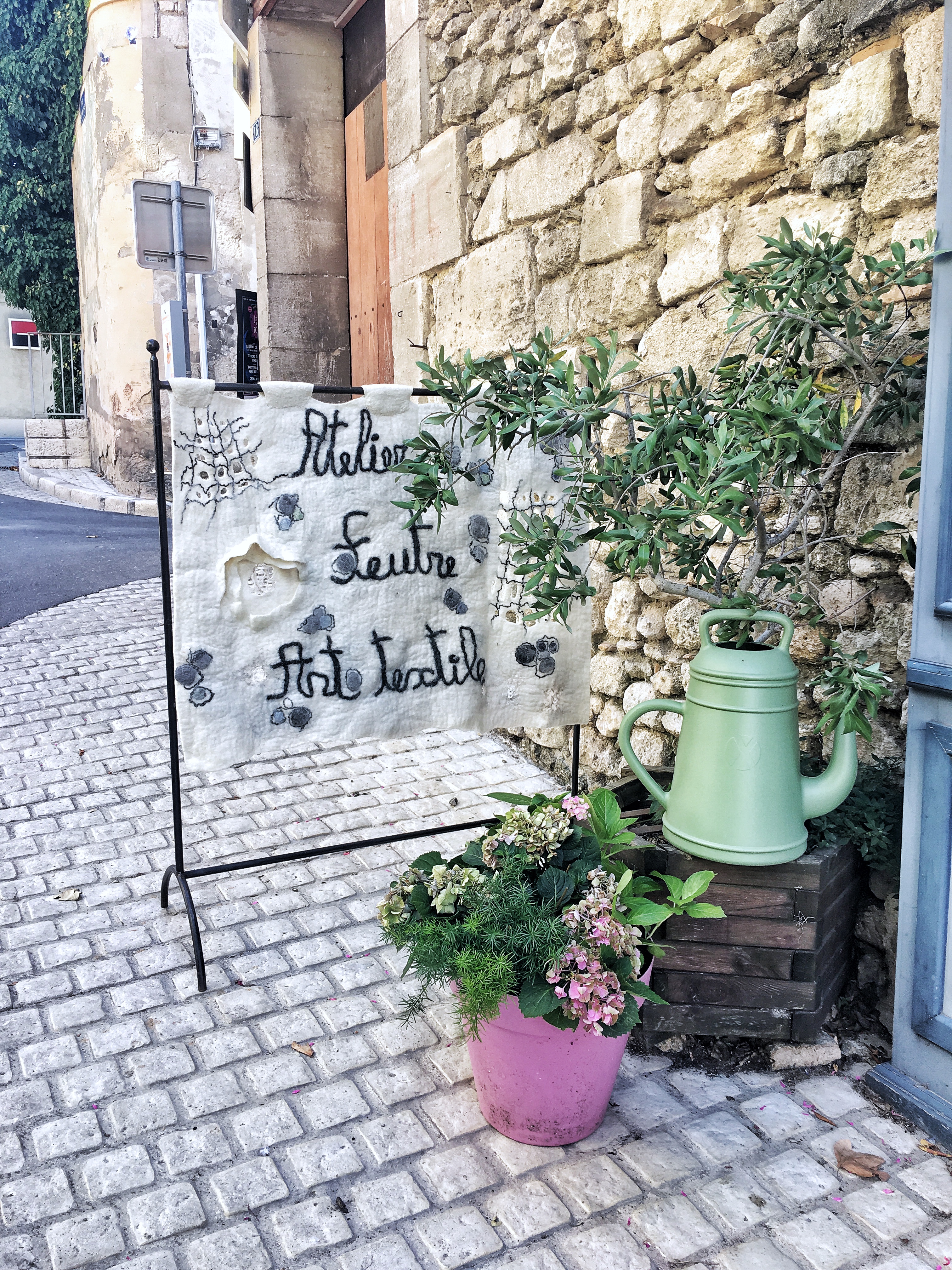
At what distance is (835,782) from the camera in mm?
2117

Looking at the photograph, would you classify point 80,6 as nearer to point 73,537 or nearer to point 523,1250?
point 73,537

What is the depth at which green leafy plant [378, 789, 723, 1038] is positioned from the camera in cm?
182

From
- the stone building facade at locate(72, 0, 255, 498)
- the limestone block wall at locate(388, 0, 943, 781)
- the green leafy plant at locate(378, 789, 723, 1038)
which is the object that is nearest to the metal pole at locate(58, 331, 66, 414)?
the stone building facade at locate(72, 0, 255, 498)

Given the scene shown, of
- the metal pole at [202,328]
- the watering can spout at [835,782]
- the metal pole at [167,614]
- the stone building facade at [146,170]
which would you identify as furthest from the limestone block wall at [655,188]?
the stone building facade at [146,170]

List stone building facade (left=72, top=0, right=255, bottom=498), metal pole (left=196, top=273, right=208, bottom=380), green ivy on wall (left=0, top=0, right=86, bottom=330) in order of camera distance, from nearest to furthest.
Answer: metal pole (left=196, top=273, right=208, bottom=380) → stone building facade (left=72, top=0, right=255, bottom=498) → green ivy on wall (left=0, top=0, right=86, bottom=330)

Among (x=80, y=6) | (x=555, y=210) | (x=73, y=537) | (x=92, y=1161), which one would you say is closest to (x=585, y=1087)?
(x=92, y=1161)

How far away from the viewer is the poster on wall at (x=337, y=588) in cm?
241

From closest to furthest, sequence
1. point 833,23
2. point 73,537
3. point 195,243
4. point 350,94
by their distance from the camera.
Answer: point 833,23, point 350,94, point 195,243, point 73,537

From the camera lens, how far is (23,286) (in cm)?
1839

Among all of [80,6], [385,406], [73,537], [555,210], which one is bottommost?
[73,537]

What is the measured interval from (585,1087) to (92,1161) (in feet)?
3.19

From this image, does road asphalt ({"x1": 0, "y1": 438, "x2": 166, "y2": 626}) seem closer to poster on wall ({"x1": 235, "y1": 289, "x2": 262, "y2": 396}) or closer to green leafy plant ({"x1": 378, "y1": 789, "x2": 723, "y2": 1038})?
poster on wall ({"x1": 235, "y1": 289, "x2": 262, "y2": 396})

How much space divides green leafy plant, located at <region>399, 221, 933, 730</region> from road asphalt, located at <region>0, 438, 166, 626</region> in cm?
444

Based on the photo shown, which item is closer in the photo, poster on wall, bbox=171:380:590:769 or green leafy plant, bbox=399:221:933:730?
green leafy plant, bbox=399:221:933:730
